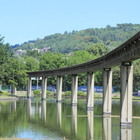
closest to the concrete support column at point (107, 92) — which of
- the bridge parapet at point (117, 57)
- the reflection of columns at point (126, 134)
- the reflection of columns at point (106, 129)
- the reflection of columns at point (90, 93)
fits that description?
the bridge parapet at point (117, 57)

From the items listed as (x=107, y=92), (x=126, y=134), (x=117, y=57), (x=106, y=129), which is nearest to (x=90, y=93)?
(x=107, y=92)

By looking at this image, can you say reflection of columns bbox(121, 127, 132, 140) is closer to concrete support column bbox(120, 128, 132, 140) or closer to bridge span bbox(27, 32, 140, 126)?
concrete support column bbox(120, 128, 132, 140)

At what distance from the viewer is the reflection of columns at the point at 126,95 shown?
4406 cm

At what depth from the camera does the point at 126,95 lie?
44.4 meters

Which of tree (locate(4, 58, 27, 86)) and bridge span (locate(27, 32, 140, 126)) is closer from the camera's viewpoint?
bridge span (locate(27, 32, 140, 126))

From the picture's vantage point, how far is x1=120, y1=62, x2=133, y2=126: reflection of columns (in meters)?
44.1

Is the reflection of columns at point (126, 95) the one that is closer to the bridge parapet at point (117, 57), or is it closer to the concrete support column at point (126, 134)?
the bridge parapet at point (117, 57)

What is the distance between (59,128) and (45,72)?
208 ft

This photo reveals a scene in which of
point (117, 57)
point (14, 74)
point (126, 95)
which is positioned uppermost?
point (117, 57)

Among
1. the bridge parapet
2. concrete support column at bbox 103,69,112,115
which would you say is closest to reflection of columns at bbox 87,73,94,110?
the bridge parapet

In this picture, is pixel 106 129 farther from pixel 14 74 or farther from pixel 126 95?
pixel 14 74

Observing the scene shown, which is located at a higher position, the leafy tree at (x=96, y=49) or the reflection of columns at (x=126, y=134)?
the leafy tree at (x=96, y=49)

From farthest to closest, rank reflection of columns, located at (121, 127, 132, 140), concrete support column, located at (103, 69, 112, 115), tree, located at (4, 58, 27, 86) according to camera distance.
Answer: tree, located at (4, 58, 27, 86) → concrete support column, located at (103, 69, 112, 115) → reflection of columns, located at (121, 127, 132, 140)

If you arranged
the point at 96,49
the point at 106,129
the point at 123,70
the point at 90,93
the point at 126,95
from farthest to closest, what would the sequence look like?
1. the point at 96,49
2. the point at 90,93
3. the point at 123,70
4. the point at 126,95
5. the point at 106,129
